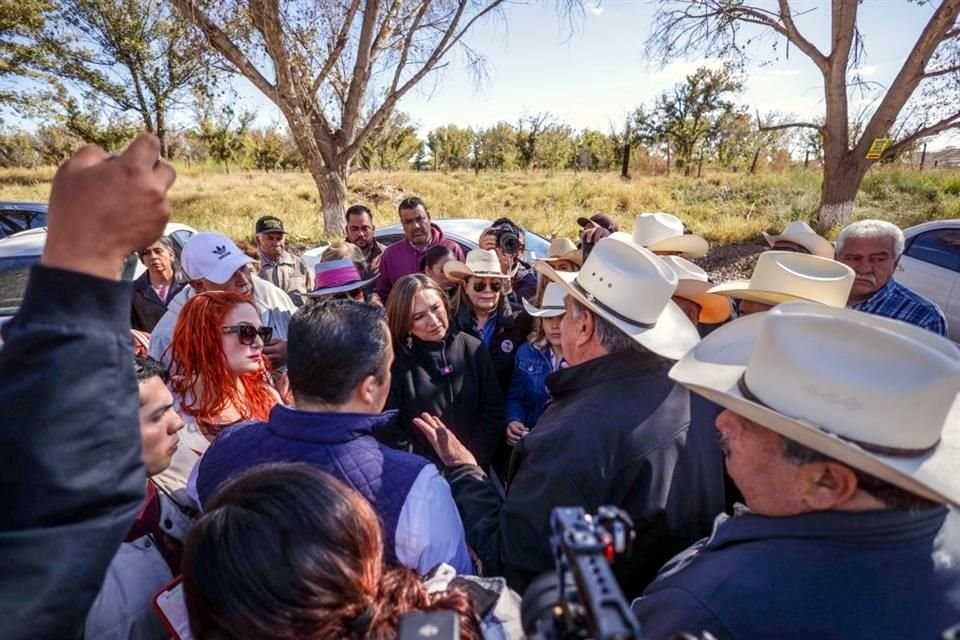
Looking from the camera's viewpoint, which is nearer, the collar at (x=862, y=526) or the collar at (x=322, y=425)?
the collar at (x=862, y=526)

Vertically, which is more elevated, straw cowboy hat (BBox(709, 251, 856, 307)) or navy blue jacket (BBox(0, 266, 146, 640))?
navy blue jacket (BBox(0, 266, 146, 640))

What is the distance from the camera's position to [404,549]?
1.32m

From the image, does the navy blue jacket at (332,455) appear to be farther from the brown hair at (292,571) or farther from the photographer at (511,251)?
the photographer at (511,251)

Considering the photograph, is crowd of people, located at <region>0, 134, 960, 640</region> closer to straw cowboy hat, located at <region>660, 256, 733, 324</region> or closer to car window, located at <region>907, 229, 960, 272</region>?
straw cowboy hat, located at <region>660, 256, 733, 324</region>

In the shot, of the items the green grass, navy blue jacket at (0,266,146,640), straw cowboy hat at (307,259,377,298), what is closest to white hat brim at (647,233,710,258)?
straw cowboy hat at (307,259,377,298)

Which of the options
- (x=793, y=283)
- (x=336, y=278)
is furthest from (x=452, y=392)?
(x=793, y=283)

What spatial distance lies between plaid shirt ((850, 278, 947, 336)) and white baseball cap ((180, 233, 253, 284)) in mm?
3724

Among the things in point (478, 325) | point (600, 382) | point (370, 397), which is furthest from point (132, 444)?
point (478, 325)

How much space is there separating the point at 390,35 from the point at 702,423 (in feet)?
34.4

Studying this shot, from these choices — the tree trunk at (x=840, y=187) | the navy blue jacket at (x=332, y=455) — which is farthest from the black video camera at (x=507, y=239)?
the tree trunk at (x=840, y=187)

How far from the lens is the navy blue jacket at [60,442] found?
0.56 metres

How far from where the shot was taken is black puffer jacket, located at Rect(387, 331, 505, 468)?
2.54 meters

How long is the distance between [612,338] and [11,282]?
506cm

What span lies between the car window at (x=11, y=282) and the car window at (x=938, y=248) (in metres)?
8.42
